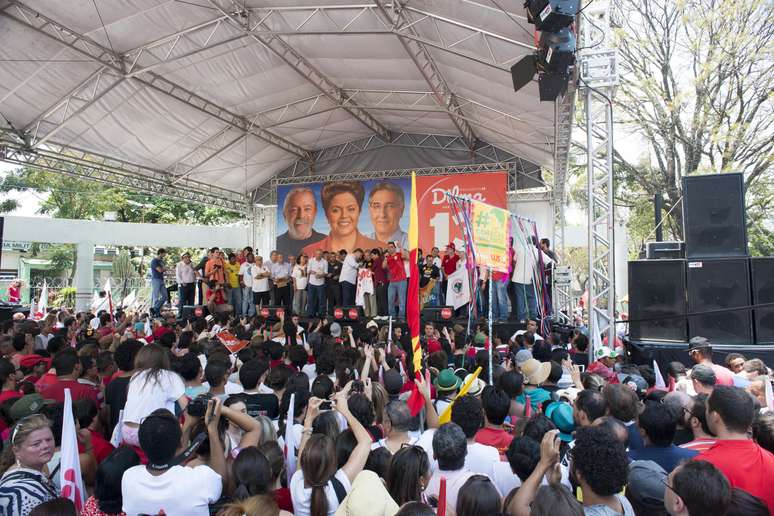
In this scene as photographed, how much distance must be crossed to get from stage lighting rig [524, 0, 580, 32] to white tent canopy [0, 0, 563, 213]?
71.2 inches

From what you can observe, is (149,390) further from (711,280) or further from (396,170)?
(396,170)

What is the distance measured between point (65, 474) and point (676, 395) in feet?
10.5

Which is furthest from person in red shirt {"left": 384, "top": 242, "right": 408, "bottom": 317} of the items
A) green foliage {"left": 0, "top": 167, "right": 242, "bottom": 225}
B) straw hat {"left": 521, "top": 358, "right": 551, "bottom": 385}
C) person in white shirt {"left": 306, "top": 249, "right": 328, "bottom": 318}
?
green foliage {"left": 0, "top": 167, "right": 242, "bottom": 225}

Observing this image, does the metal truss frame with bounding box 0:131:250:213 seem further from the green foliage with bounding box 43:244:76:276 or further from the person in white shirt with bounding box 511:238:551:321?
the green foliage with bounding box 43:244:76:276

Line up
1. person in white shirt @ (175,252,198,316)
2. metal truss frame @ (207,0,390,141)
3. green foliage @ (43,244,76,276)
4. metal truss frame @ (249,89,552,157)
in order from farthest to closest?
green foliage @ (43,244,76,276)
metal truss frame @ (249,89,552,157)
person in white shirt @ (175,252,198,316)
metal truss frame @ (207,0,390,141)

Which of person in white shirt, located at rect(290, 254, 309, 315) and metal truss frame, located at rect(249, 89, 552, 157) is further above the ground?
metal truss frame, located at rect(249, 89, 552, 157)

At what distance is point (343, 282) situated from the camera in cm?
1104

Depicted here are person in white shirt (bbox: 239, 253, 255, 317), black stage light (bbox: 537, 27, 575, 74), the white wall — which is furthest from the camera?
the white wall

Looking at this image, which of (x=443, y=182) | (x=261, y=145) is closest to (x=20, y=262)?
(x=261, y=145)

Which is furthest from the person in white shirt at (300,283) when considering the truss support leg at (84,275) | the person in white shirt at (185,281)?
the truss support leg at (84,275)

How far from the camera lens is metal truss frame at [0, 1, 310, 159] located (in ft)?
28.2

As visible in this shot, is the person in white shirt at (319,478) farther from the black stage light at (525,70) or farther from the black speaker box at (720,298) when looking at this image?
the black speaker box at (720,298)

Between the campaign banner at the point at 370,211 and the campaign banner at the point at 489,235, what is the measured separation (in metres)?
9.36

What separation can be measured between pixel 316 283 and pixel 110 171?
6.48 metres
